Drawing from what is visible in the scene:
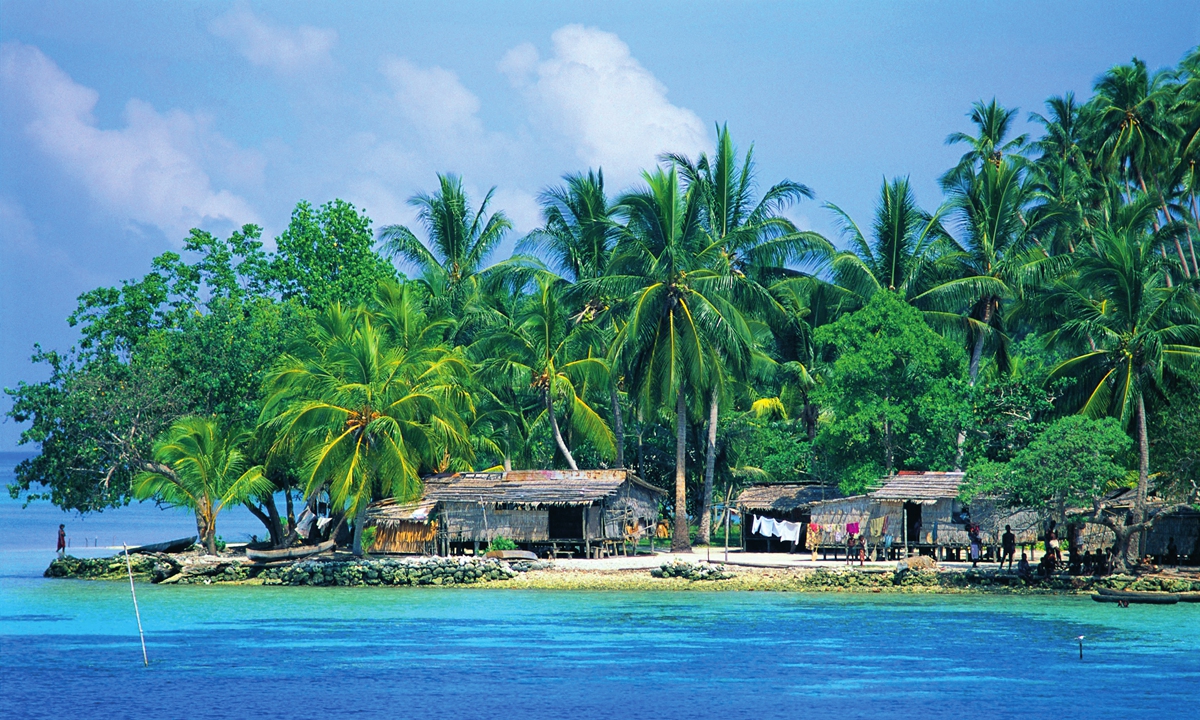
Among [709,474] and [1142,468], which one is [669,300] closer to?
[709,474]

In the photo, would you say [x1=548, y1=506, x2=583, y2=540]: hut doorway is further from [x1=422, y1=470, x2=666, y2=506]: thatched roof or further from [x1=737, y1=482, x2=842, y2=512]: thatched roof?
[x1=737, y1=482, x2=842, y2=512]: thatched roof

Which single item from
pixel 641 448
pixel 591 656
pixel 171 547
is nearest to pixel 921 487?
pixel 641 448

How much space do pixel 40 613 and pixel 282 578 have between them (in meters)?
7.35

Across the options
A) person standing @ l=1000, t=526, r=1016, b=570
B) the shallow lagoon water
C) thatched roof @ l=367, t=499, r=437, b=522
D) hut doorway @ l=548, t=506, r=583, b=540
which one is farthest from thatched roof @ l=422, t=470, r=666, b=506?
person standing @ l=1000, t=526, r=1016, b=570

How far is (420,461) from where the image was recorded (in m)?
38.7

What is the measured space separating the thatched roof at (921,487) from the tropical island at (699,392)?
0.42 feet

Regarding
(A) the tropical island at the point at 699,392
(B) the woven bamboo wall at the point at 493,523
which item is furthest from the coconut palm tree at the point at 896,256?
(B) the woven bamboo wall at the point at 493,523

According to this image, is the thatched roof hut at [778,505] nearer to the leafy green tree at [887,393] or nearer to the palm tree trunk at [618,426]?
the leafy green tree at [887,393]

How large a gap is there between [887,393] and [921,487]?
3.78 metres

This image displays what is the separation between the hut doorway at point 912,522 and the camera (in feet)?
125

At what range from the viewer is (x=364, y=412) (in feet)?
122

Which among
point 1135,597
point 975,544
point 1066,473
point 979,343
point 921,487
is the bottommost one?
point 1135,597

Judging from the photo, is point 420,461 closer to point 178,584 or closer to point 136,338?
point 178,584

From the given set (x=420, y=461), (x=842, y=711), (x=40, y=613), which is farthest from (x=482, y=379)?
(x=842, y=711)
